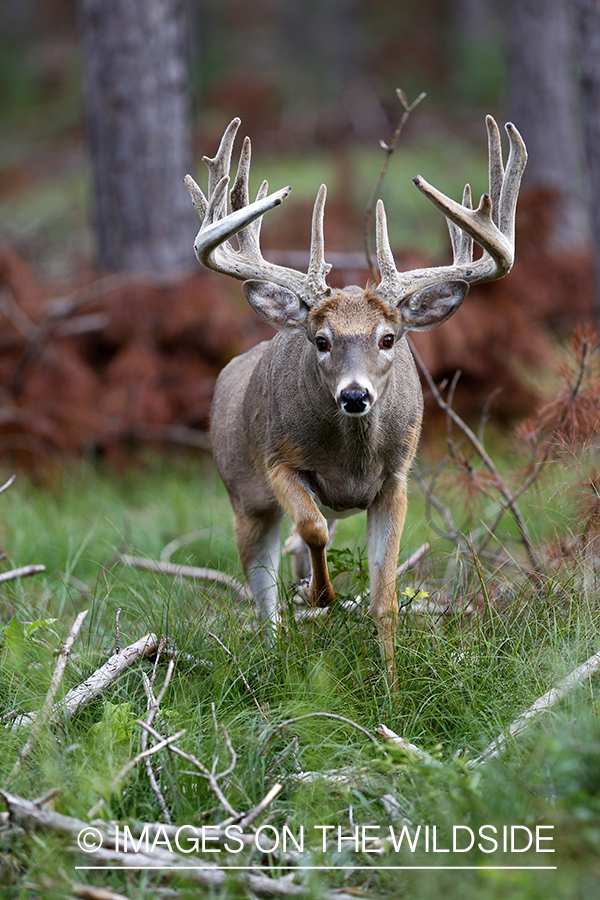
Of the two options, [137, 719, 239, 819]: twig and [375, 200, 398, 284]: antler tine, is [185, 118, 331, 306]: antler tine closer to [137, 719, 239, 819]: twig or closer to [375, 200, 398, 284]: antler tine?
[375, 200, 398, 284]: antler tine

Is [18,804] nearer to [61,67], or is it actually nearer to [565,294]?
[565,294]

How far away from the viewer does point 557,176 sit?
46.9 feet

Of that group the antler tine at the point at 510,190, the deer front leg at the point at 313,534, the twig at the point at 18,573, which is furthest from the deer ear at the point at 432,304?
the twig at the point at 18,573

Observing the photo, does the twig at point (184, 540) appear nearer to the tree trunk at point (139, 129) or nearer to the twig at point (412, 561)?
the twig at point (412, 561)

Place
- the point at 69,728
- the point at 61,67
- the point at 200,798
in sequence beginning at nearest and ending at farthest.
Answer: the point at 200,798
the point at 69,728
the point at 61,67

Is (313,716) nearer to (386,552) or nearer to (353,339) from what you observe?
(386,552)

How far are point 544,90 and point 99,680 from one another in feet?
41.0

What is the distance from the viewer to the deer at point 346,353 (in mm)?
4172

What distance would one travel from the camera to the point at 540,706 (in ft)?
11.6

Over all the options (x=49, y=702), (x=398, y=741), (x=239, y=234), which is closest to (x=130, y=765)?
(x=49, y=702)

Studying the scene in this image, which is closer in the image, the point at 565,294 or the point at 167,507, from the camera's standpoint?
the point at 167,507

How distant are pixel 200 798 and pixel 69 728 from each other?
2.05 feet

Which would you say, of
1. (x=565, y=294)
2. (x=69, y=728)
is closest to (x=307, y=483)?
(x=69, y=728)

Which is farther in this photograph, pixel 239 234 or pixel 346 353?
pixel 239 234
